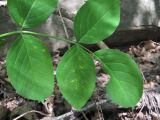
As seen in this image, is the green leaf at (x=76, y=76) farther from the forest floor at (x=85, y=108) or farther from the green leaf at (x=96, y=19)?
the forest floor at (x=85, y=108)

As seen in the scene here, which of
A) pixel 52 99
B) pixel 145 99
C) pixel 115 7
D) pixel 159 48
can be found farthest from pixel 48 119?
pixel 159 48

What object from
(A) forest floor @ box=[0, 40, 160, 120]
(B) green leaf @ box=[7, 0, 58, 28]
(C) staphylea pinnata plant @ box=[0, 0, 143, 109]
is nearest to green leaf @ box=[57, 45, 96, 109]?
(C) staphylea pinnata plant @ box=[0, 0, 143, 109]

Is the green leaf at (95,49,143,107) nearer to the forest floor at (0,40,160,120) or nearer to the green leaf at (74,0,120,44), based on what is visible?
the green leaf at (74,0,120,44)

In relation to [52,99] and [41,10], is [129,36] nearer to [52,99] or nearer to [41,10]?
[52,99]

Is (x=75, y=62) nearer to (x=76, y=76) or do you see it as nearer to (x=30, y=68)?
(x=76, y=76)

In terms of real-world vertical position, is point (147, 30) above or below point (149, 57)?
above

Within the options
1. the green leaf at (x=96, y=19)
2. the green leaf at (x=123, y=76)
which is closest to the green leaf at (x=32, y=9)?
the green leaf at (x=96, y=19)

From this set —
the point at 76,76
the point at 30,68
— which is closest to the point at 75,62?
the point at 76,76
